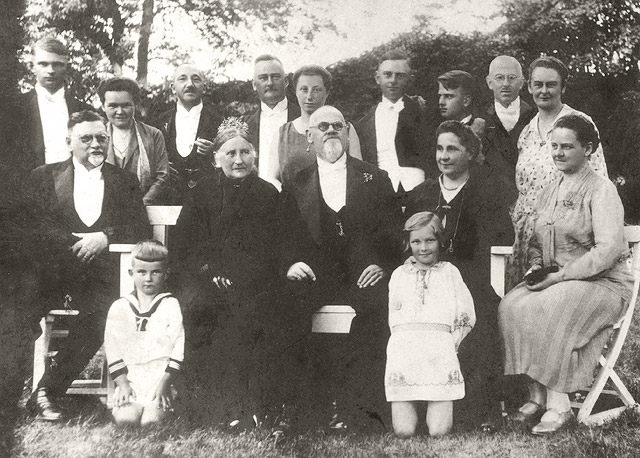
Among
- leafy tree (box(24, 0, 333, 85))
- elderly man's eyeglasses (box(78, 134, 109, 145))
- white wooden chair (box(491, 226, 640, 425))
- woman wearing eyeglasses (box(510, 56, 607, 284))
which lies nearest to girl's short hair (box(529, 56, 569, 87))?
woman wearing eyeglasses (box(510, 56, 607, 284))

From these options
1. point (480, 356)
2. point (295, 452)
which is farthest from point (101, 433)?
point (480, 356)

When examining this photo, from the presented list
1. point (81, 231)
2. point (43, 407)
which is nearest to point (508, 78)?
point (81, 231)

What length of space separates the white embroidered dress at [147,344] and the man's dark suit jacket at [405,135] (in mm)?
1148

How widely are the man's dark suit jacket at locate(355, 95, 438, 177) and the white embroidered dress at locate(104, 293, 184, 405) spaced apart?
115 cm

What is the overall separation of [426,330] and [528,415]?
0.58 m

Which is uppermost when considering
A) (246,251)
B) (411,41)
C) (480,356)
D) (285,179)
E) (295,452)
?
(411,41)

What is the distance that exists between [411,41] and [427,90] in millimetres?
240

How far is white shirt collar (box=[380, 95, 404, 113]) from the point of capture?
11.6 feet

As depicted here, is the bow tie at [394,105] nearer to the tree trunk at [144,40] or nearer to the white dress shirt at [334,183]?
the white dress shirt at [334,183]

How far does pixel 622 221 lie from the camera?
3256 millimetres

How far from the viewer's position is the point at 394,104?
3539mm

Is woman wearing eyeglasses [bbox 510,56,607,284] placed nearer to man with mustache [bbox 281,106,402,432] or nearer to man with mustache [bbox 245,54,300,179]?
man with mustache [bbox 281,106,402,432]

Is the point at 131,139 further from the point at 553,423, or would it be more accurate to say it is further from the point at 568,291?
the point at 553,423

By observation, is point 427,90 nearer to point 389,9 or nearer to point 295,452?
point 389,9
